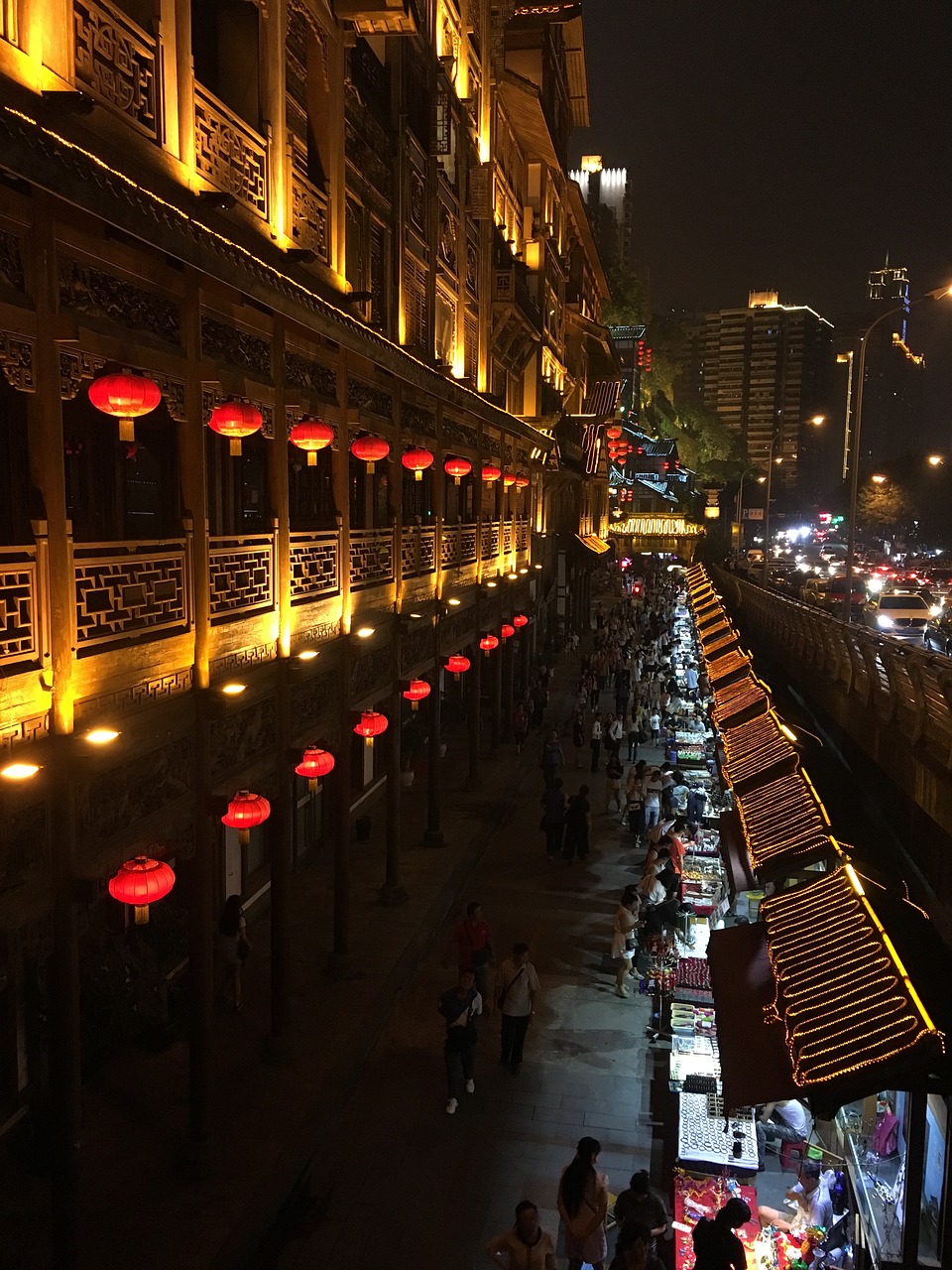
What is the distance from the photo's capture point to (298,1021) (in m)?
11.8

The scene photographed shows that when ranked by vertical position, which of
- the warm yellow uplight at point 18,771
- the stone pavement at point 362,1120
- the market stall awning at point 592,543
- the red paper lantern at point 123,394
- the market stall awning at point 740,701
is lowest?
the stone pavement at point 362,1120

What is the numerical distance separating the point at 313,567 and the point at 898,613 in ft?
113

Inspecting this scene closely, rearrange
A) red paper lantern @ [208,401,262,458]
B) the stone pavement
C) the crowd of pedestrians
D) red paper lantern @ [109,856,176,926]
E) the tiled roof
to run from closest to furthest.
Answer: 1. the tiled roof
2. red paper lantern @ [109,856,176,926]
3. the crowd of pedestrians
4. red paper lantern @ [208,401,262,458]
5. the stone pavement

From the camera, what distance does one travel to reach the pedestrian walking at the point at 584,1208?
25.1ft

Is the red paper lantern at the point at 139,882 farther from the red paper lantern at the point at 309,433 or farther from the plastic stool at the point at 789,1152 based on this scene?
the plastic stool at the point at 789,1152

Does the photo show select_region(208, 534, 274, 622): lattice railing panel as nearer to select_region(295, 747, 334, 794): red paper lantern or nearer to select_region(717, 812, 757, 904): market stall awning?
select_region(295, 747, 334, 794): red paper lantern

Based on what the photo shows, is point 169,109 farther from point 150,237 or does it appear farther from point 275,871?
point 275,871

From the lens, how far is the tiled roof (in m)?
5.91

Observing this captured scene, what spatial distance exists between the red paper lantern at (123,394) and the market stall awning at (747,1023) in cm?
656

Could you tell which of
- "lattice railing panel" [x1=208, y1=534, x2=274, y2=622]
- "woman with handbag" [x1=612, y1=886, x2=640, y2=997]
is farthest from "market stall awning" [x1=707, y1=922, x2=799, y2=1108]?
"lattice railing panel" [x1=208, y1=534, x2=274, y2=622]

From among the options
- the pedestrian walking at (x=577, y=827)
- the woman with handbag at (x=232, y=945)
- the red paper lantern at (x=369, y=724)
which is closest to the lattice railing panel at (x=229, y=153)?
the red paper lantern at (x=369, y=724)

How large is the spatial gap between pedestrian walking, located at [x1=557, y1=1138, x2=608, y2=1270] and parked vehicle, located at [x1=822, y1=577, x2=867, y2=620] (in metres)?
32.5

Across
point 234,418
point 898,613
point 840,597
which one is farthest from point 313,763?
point 840,597

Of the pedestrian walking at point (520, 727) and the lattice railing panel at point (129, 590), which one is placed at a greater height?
the lattice railing panel at point (129, 590)
